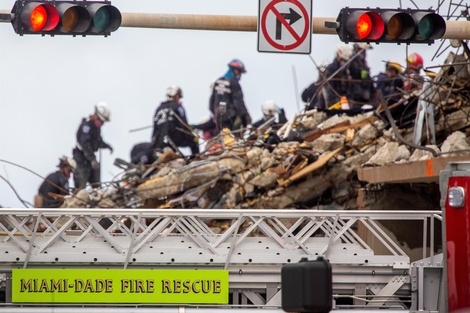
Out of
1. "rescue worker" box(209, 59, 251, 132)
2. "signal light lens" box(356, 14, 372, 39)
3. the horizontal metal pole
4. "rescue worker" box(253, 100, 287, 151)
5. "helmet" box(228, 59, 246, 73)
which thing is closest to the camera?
"signal light lens" box(356, 14, 372, 39)

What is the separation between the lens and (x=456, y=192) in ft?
33.6

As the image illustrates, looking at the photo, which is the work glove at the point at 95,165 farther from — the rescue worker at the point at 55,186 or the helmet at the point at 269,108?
the helmet at the point at 269,108

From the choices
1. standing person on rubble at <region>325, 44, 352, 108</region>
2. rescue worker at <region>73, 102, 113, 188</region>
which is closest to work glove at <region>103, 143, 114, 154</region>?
rescue worker at <region>73, 102, 113, 188</region>

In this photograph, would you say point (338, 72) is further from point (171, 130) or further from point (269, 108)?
point (171, 130)

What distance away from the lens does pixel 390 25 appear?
12.4m

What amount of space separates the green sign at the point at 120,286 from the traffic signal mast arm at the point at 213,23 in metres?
2.51

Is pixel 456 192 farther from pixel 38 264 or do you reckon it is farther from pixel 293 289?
pixel 38 264

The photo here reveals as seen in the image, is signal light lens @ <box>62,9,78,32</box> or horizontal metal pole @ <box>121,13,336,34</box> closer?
signal light lens @ <box>62,9,78,32</box>

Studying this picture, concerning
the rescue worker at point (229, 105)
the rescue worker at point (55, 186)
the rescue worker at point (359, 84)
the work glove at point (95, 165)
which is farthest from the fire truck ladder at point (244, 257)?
the work glove at point (95, 165)

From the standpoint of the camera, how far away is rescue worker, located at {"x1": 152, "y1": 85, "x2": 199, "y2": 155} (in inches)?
915

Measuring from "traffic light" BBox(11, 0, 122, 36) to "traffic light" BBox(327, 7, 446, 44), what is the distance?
7.34 ft

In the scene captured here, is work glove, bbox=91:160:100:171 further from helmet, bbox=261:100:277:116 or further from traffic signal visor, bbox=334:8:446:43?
traffic signal visor, bbox=334:8:446:43

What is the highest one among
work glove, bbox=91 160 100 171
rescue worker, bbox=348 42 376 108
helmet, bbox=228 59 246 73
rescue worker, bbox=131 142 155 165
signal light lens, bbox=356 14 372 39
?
signal light lens, bbox=356 14 372 39

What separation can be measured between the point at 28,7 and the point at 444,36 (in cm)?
407
